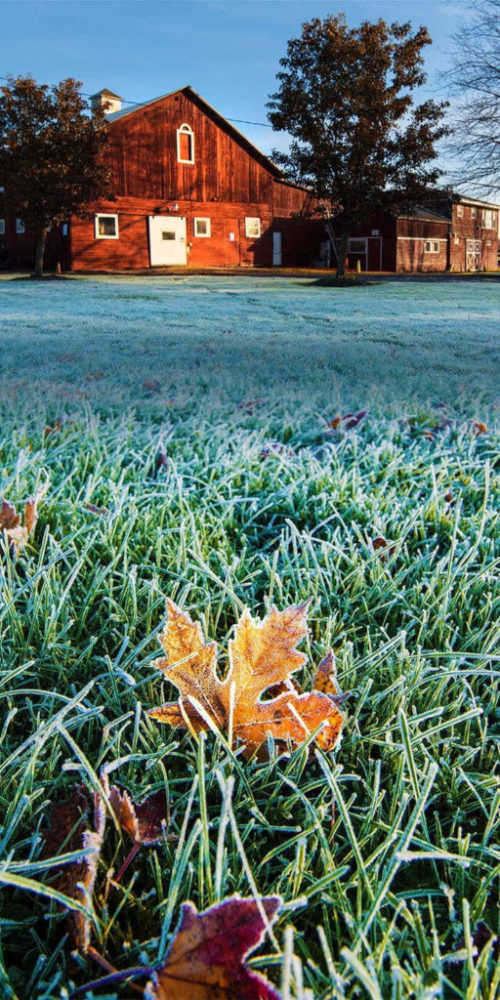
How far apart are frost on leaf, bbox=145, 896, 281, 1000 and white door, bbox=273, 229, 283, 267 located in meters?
35.6

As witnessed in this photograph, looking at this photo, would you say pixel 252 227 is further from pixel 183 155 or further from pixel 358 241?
pixel 358 241

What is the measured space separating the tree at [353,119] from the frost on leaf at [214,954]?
1090 inches

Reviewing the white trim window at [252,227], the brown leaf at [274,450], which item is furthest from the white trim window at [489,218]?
the brown leaf at [274,450]

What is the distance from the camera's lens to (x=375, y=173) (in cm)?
2672

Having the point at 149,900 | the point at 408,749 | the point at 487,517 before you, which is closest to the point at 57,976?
the point at 149,900

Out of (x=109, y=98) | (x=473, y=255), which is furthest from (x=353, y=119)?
(x=473, y=255)

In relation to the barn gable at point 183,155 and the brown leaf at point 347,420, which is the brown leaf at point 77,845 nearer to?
the brown leaf at point 347,420

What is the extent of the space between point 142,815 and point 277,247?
117 ft

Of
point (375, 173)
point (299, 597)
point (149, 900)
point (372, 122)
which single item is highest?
point (372, 122)

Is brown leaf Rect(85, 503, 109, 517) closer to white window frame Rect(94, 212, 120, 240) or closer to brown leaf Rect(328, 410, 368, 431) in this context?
brown leaf Rect(328, 410, 368, 431)

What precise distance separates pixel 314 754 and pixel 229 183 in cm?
3387

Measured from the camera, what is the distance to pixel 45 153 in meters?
23.5

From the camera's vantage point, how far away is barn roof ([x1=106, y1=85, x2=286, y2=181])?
28078 millimetres

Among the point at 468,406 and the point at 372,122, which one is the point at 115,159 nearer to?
the point at 372,122
